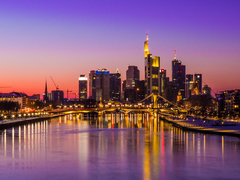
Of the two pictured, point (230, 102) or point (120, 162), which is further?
point (230, 102)

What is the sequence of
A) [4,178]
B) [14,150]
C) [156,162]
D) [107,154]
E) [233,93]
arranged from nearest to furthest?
[4,178] < [156,162] < [107,154] < [14,150] < [233,93]

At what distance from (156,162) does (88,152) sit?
29.0ft

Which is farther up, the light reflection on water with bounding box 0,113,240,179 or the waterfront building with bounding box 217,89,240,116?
the waterfront building with bounding box 217,89,240,116

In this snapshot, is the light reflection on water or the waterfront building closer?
the light reflection on water

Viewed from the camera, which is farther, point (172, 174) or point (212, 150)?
point (212, 150)

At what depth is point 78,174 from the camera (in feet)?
80.7

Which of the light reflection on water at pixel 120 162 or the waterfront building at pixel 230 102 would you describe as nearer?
the light reflection on water at pixel 120 162

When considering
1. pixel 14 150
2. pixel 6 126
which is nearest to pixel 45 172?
pixel 14 150

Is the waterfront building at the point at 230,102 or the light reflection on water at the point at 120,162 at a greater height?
the waterfront building at the point at 230,102

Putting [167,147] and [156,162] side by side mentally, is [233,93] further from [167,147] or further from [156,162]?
[156,162]

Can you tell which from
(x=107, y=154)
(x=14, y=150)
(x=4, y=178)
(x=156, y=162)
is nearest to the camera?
(x=4, y=178)

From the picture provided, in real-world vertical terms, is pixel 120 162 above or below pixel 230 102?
below

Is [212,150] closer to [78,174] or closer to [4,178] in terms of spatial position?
[78,174]

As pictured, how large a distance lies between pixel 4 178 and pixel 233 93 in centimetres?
14690
